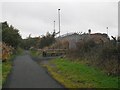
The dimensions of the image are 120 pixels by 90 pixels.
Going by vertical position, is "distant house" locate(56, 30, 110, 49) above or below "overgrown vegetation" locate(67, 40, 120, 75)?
above

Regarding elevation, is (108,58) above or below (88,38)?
below

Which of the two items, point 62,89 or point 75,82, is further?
point 75,82

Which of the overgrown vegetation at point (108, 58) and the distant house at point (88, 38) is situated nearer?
the overgrown vegetation at point (108, 58)

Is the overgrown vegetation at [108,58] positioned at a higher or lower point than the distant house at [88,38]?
lower

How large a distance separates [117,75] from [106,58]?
4.06 meters

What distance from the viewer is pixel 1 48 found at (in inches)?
1235

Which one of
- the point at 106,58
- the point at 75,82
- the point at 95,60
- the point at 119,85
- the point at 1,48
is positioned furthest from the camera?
the point at 1,48

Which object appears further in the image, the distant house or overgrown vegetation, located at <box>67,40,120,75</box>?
the distant house

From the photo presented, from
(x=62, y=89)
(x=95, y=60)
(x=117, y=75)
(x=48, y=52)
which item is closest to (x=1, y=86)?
(x=62, y=89)

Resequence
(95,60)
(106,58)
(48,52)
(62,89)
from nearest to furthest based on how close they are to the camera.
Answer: (62,89) → (106,58) → (95,60) → (48,52)

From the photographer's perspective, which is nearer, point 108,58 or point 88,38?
point 108,58

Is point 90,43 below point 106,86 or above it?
above

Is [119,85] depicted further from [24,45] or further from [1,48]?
[24,45]

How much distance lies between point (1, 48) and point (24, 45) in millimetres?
80330
